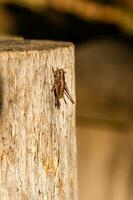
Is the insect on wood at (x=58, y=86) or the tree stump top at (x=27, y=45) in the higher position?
the tree stump top at (x=27, y=45)

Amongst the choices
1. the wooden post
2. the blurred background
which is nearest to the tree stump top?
the wooden post

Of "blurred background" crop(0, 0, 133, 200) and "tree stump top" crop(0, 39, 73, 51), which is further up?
"tree stump top" crop(0, 39, 73, 51)

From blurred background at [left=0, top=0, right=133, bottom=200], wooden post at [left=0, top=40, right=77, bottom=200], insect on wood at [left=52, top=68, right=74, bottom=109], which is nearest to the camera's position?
wooden post at [left=0, top=40, right=77, bottom=200]

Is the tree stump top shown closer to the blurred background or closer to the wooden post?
the wooden post

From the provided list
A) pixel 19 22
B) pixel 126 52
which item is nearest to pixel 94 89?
pixel 126 52

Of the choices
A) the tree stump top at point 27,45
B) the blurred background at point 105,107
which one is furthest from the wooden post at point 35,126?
the blurred background at point 105,107

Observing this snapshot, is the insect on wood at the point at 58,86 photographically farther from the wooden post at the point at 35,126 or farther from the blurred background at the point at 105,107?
the blurred background at the point at 105,107

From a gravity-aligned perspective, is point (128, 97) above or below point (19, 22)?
below

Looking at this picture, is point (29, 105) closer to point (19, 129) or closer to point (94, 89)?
point (19, 129)
